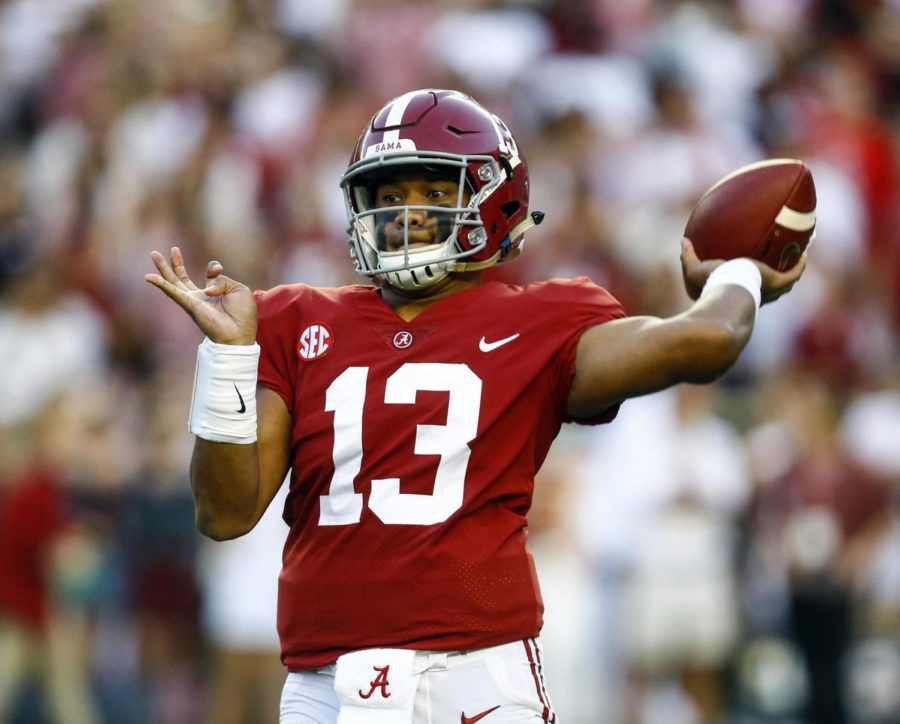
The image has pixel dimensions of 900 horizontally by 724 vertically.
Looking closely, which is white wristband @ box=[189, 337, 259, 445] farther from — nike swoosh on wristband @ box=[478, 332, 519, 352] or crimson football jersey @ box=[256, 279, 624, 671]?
nike swoosh on wristband @ box=[478, 332, 519, 352]

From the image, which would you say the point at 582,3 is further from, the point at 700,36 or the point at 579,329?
the point at 579,329

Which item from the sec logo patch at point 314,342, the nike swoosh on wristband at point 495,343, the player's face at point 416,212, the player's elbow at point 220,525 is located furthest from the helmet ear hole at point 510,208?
the player's elbow at point 220,525

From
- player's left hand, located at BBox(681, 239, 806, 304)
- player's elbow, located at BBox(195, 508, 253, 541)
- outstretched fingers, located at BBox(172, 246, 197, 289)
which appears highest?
player's left hand, located at BBox(681, 239, 806, 304)

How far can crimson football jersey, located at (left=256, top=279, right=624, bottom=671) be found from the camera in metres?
3.34

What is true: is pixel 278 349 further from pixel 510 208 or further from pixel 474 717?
pixel 474 717

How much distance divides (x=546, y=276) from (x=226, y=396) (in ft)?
17.3

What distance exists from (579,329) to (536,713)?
33.5 inches

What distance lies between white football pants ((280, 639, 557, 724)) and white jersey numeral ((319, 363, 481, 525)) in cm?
31

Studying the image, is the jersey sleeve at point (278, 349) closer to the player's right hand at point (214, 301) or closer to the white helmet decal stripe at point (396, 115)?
the player's right hand at point (214, 301)

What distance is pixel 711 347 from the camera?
3.26 metres

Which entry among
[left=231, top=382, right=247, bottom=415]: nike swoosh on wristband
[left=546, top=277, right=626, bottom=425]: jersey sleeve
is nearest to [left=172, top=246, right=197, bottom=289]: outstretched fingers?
[left=231, top=382, right=247, bottom=415]: nike swoosh on wristband

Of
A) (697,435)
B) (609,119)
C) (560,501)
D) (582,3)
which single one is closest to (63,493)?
(560,501)

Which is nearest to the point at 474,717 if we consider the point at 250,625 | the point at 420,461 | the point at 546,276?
the point at 420,461

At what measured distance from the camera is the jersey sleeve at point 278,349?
141 inches
